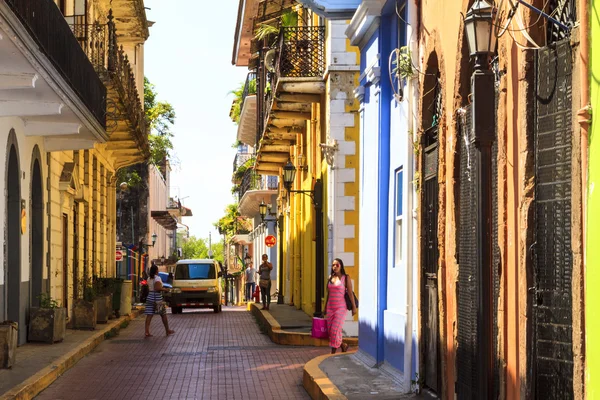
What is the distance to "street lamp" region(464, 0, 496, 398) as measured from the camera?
7348 mm

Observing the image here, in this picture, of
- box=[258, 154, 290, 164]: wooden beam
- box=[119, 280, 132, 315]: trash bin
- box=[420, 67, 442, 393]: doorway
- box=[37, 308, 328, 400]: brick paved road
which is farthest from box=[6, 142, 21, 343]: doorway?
box=[258, 154, 290, 164]: wooden beam

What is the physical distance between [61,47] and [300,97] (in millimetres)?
10219

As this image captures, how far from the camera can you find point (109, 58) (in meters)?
24.8

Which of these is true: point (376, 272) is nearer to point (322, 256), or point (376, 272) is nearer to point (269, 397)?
point (269, 397)

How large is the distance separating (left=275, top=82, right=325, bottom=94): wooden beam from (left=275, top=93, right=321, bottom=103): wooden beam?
1.58 feet

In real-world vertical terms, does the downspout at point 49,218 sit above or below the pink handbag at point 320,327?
above

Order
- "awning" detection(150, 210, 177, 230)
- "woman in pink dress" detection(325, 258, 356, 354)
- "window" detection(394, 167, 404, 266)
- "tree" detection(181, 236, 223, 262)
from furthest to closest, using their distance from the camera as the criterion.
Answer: "tree" detection(181, 236, 223, 262), "awning" detection(150, 210, 177, 230), "woman in pink dress" detection(325, 258, 356, 354), "window" detection(394, 167, 404, 266)

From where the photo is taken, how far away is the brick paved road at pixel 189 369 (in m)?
14.6

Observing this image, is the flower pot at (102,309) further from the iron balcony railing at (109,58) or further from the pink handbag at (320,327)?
the pink handbag at (320,327)

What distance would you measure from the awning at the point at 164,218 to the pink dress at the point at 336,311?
1781 inches

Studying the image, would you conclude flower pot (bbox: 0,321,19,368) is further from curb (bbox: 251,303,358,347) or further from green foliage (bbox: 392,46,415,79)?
curb (bbox: 251,303,358,347)

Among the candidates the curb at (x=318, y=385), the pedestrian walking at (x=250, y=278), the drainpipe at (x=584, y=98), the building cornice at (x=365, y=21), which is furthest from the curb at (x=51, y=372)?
the pedestrian walking at (x=250, y=278)

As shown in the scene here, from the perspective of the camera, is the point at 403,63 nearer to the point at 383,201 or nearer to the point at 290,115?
the point at 383,201

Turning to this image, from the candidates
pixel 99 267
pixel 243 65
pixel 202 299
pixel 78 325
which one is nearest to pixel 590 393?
pixel 78 325
